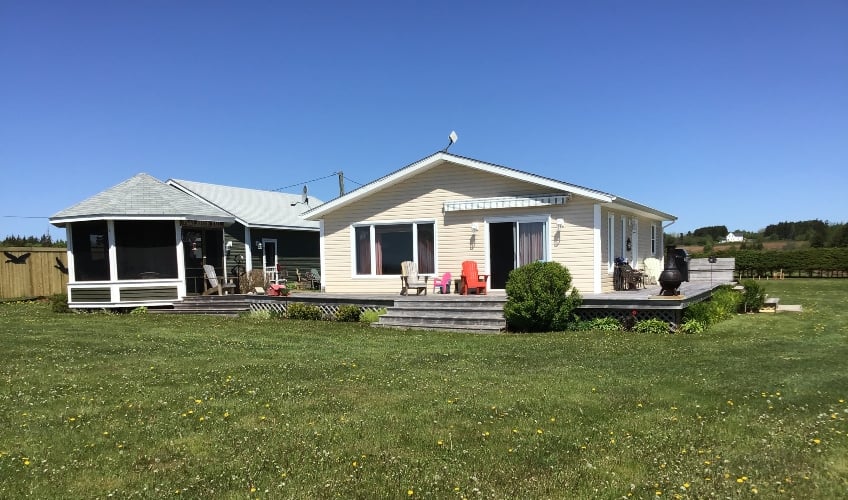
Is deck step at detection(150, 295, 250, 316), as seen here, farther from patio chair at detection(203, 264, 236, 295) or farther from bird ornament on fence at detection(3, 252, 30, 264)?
bird ornament on fence at detection(3, 252, 30, 264)

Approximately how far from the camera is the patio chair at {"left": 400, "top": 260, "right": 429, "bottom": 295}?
601 inches

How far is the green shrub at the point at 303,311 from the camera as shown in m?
14.6

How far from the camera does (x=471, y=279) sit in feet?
49.1

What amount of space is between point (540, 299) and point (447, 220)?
4.78 metres

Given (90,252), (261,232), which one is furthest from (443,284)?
(90,252)

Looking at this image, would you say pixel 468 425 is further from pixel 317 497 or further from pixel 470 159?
pixel 470 159

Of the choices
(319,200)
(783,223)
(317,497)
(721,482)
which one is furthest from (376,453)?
(783,223)

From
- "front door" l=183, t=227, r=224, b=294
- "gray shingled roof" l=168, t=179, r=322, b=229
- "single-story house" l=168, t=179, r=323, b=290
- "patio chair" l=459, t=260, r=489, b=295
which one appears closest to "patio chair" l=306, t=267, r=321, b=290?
"single-story house" l=168, t=179, r=323, b=290

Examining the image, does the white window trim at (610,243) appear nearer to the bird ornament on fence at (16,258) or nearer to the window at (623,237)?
the window at (623,237)

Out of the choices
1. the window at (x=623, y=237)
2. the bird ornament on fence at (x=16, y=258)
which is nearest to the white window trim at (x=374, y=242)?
the window at (x=623, y=237)

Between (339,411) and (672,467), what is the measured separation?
3.09 meters

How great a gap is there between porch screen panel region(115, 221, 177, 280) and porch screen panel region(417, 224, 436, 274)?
25.9 ft

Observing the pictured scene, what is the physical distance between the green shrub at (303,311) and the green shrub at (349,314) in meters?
0.73

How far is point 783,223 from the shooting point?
61.8m
